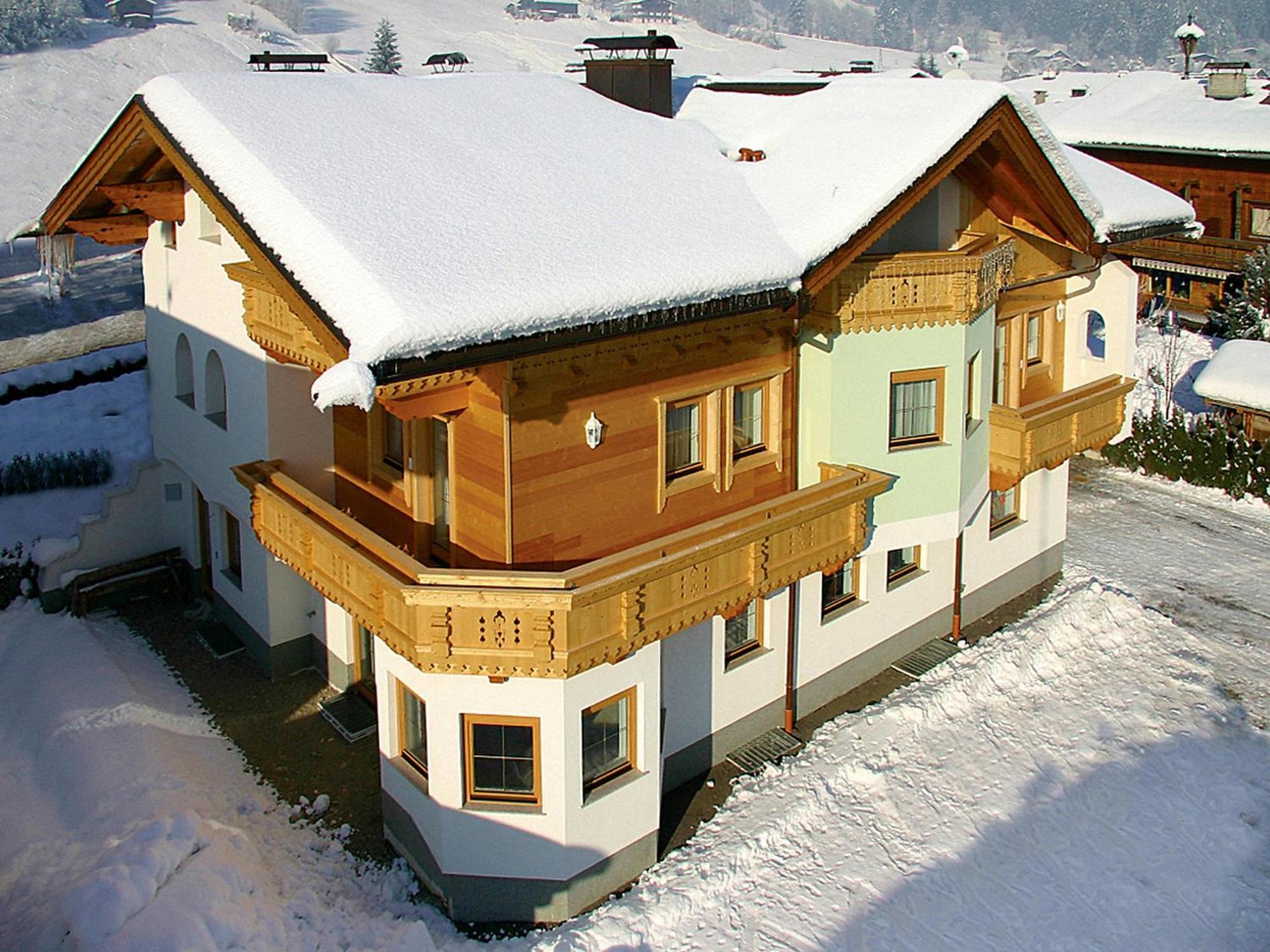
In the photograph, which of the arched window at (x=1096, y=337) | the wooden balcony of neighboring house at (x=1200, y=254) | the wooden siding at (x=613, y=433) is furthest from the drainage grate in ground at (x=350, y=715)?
the wooden balcony of neighboring house at (x=1200, y=254)

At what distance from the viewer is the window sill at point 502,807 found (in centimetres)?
1422

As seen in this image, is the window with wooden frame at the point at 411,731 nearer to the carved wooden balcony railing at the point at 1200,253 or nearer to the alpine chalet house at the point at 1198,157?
the alpine chalet house at the point at 1198,157

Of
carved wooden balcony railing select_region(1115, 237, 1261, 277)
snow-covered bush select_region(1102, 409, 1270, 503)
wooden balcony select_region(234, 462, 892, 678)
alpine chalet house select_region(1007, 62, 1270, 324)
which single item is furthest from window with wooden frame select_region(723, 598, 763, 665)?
carved wooden balcony railing select_region(1115, 237, 1261, 277)

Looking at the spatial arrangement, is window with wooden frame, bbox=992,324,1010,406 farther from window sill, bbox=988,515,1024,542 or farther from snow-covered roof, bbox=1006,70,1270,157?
snow-covered roof, bbox=1006,70,1270,157

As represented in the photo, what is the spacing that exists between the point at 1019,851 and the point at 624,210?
370 inches

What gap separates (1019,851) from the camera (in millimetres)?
15539

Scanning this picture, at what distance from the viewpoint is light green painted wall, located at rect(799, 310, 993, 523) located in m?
17.3

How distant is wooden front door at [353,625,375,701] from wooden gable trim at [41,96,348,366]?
5.41 m

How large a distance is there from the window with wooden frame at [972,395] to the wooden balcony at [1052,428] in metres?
0.82

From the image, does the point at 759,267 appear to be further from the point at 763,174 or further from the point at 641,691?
the point at 641,691

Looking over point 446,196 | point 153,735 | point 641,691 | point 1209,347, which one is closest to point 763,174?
point 446,196

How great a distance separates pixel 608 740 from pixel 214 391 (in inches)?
385

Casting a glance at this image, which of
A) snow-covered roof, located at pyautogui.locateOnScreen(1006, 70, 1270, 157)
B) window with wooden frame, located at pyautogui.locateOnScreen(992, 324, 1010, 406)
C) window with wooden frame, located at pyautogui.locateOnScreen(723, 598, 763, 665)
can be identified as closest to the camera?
window with wooden frame, located at pyautogui.locateOnScreen(723, 598, 763, 665)

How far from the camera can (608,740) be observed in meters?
14.8
